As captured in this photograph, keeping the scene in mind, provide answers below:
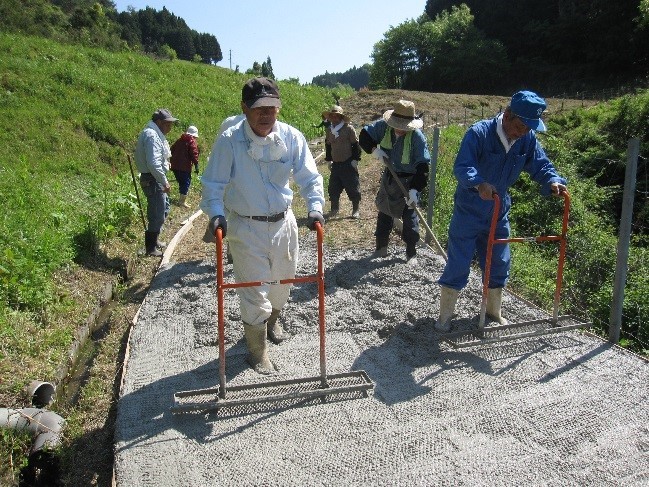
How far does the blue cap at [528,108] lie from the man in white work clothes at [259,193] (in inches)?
59.3

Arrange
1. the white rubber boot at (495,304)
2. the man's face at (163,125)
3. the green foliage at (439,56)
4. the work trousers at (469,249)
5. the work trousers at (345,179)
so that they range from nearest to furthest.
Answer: the work trousers at (469,249) < the white rubber boot at (495,304) < the man's face at (163,125) < the work trousers at (345,179) < the green foliage at (439,56)

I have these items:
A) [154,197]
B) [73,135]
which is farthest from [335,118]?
[73,135]

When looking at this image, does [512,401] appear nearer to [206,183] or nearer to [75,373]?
[206,183]

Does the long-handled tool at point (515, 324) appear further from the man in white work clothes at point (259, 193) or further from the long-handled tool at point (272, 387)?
the man in white work clothes at point (259, 193)

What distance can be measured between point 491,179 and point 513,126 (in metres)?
0.45

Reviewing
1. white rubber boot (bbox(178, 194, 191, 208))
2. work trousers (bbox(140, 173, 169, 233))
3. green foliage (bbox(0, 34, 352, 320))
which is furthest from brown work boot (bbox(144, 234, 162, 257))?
white rubber boot (bbox(178, 194, 191, 208))

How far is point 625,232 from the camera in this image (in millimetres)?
4406

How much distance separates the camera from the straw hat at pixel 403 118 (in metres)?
5.83

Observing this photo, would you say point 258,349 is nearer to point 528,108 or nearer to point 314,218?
point 314,218

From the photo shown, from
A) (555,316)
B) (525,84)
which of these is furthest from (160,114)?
(525,84)

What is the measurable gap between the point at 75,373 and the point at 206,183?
2280 mm

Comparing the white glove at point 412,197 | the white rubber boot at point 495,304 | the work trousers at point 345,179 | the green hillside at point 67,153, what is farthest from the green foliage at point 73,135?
the white rubber boot at point 495,304

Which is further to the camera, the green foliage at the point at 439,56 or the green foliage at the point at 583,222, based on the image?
the green foliage at the point at 439,56

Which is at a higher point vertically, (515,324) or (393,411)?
(515,324)
